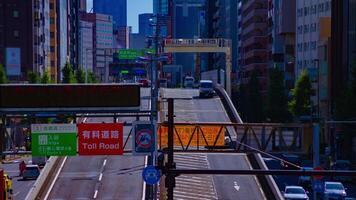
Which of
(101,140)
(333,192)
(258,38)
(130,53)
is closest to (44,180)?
(101,140)

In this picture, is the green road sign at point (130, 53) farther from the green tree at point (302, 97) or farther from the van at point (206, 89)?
the green tree at point (302, 97)

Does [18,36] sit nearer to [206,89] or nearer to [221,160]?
[206,89]

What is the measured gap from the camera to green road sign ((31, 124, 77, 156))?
979 inches

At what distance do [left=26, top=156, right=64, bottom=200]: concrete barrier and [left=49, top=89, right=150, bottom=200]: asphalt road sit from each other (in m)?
0.34

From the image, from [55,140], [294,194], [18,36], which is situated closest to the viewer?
[55,140]

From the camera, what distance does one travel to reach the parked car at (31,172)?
140 ft

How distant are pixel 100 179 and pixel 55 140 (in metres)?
9.91

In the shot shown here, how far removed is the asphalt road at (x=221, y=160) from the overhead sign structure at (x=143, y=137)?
9065 mm

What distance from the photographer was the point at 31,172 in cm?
4291

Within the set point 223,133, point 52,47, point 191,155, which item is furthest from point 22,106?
point 52,47

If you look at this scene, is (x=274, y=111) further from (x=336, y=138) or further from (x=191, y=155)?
(x=191, y=155)

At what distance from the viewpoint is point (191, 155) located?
40812mm

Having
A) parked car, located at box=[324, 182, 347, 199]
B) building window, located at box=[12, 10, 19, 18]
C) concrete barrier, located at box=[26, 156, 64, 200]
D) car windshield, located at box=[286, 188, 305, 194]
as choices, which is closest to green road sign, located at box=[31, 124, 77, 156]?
concrete barrier, located at box=[26, 156, 64, 200]

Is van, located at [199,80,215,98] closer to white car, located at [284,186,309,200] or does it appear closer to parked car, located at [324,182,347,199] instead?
parked car, located at [324,182,347,199]
